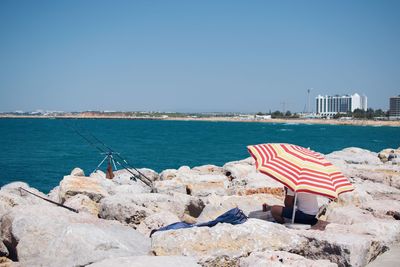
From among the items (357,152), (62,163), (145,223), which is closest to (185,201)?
(145,223)

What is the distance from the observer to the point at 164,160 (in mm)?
32469

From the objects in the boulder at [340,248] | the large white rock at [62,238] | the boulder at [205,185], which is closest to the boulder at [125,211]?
the large white rock at [62,238]

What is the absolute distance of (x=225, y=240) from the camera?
5.29 metres

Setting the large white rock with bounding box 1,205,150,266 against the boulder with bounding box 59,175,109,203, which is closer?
the large white rock with bounding box 1,205,150,266

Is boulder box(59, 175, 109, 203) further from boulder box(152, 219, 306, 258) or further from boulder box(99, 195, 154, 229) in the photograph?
boulder box(152, 219, 306, 258)

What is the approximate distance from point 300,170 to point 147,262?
3.20 metres

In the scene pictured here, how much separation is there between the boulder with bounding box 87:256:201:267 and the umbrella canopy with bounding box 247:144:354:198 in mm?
2445

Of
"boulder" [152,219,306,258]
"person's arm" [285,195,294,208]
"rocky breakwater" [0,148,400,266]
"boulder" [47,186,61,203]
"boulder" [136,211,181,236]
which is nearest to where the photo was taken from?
"rocky breakwater" [0,148,400,266]

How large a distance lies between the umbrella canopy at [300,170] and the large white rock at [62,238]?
2.33m

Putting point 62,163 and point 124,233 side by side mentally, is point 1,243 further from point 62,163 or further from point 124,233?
point 62,163

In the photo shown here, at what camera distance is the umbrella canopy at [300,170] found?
6473mm

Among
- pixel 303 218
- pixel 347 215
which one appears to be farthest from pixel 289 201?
pixel 347 215

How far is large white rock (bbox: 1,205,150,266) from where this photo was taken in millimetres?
4926

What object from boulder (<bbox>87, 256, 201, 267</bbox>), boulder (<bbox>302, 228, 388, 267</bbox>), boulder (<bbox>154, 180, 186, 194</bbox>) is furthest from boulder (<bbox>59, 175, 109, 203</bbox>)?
boulder (<bbox>302, 228, 388, 267</bbox>)
